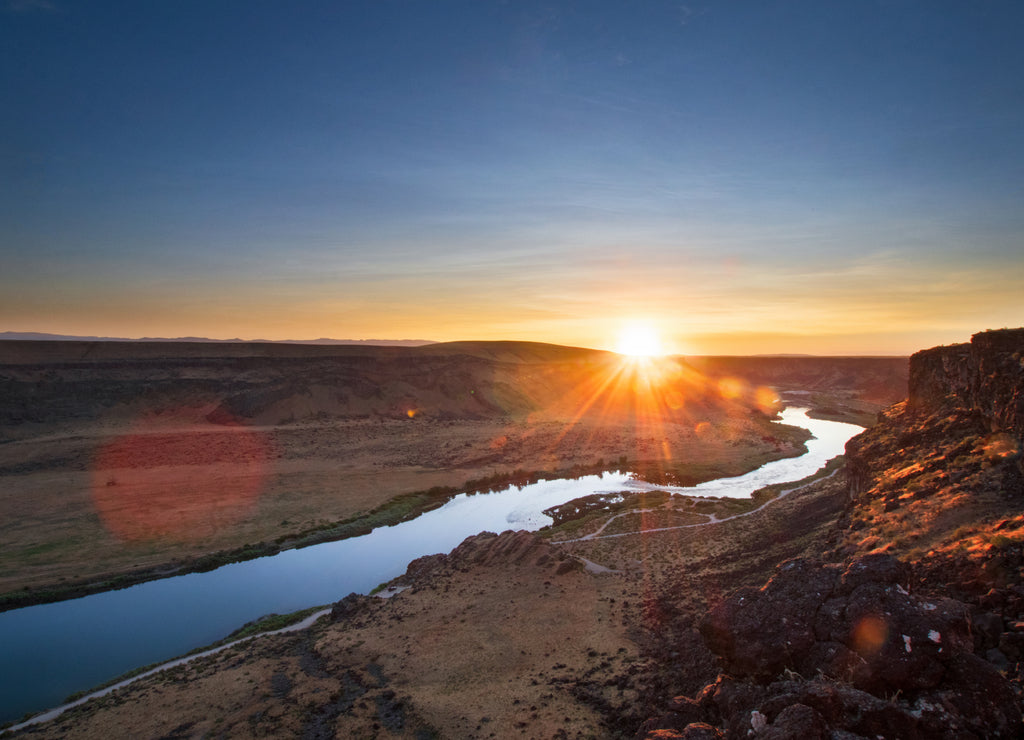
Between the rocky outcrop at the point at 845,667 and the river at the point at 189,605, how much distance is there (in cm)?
2081

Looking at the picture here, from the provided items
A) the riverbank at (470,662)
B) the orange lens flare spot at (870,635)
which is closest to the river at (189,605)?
the riverbank at (470,662)

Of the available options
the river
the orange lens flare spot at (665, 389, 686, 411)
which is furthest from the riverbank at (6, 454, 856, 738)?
the orange lens flare spot at (665, 389, 686, 411)

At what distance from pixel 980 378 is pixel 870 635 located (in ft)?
62.4

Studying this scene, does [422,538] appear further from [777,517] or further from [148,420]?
[148,420]

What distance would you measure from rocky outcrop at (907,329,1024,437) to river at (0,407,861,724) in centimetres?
1626

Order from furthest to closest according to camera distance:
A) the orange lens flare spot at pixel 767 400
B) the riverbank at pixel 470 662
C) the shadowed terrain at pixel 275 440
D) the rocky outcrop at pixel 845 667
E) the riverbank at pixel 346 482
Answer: the orange lens flare spot at pixel 767 400 < the shadowed terrain at pixel 275 440 < the riverbank at pixel 346 482 < the riverbank at pixel 470 662 < the rocky outcrop at pixel 845 667

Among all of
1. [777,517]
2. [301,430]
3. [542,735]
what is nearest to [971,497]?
[542,735]

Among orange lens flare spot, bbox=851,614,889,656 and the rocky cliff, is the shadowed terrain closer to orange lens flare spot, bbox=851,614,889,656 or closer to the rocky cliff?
the rocky cliff

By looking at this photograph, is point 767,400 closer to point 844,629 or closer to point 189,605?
point 189,605

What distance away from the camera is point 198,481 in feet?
148

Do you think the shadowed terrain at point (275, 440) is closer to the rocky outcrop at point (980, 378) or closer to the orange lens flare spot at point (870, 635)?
the rocky outcrop at point (980, 378)

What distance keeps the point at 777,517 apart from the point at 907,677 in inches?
1031

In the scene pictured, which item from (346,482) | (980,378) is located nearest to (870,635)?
(980,378)

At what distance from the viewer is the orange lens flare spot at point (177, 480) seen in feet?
118
